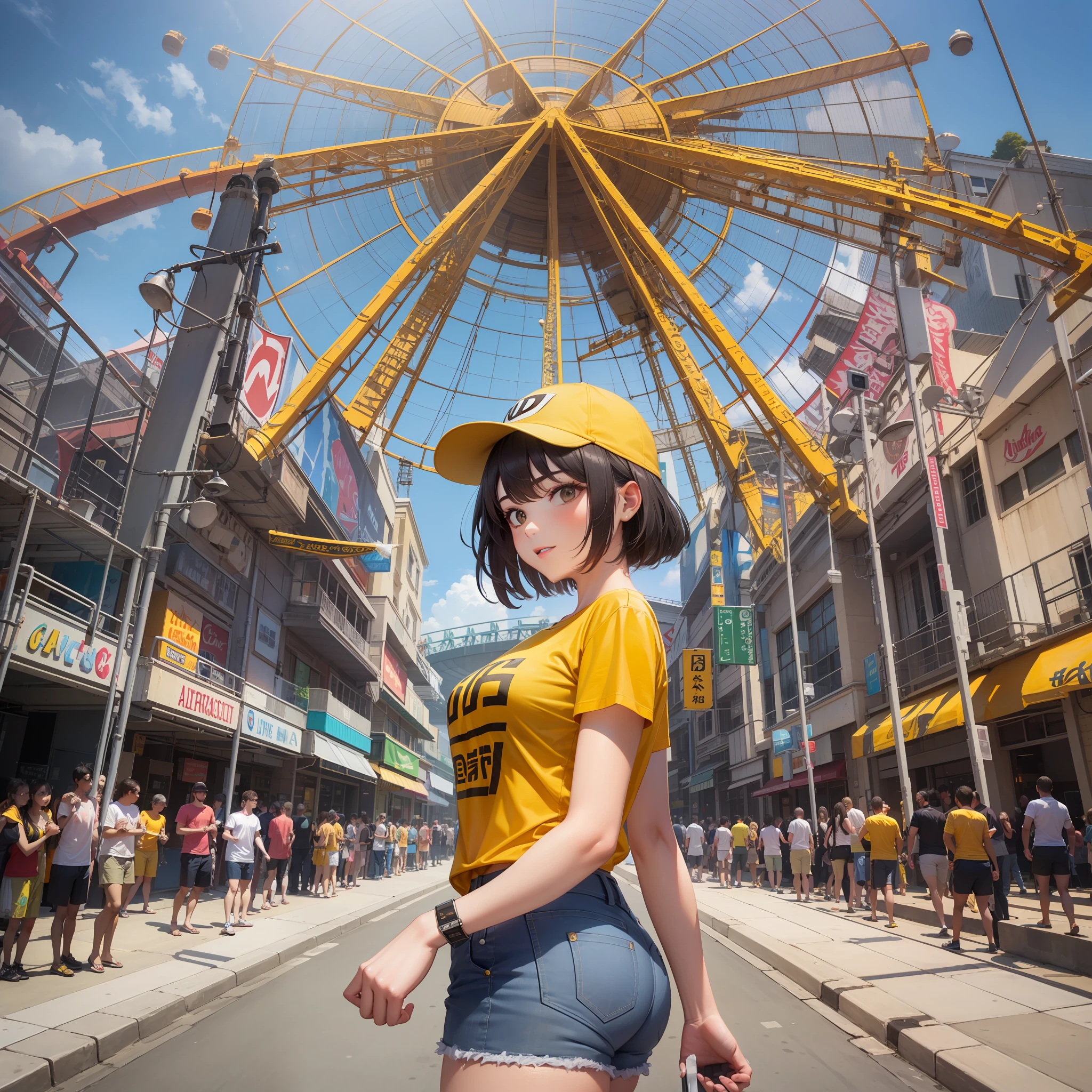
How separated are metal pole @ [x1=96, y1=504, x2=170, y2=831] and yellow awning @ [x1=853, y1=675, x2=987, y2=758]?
15.8 metres

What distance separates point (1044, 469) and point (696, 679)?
18.5 meters

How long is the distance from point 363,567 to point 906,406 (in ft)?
75.8

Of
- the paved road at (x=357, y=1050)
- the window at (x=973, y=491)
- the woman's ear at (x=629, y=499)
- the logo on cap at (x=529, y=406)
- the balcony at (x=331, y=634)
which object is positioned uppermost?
the window at (x=973, y=491)

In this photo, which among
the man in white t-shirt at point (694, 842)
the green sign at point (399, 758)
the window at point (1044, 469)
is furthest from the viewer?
the green sign at point (399, 758)

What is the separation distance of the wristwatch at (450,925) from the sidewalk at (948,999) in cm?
455

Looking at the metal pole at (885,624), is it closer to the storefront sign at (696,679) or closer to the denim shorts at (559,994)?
the storefront sign at (696,679)

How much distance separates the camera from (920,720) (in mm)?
18234

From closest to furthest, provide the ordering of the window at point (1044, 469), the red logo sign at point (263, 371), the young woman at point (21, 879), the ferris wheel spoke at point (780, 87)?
the young woman at point (21, 879) → the window at point (1044, 469) → the ferris wheel spoke at point (780, 87) → the red logo sign at point (263, 371)

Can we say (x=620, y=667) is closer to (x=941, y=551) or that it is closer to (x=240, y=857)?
(x=240, y=857)

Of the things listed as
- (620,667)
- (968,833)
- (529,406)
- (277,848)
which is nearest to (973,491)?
→ (968,833)

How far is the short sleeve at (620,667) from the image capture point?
139 centimetres

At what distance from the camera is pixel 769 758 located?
3303 centimetres

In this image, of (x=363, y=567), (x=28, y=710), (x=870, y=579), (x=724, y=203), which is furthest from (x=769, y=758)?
(x=28, y=710)

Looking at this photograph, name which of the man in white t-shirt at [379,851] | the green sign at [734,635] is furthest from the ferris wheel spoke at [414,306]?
the green sign at [734,635]
